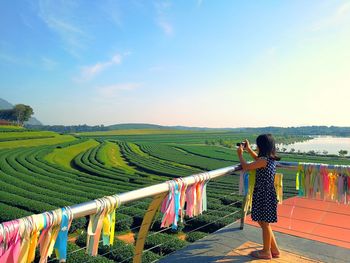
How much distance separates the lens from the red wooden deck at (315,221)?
4157 mm

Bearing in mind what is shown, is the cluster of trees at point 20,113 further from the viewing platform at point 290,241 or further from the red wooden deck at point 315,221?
the viewing platform at point 290,241

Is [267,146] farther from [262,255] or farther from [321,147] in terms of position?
[321,147]

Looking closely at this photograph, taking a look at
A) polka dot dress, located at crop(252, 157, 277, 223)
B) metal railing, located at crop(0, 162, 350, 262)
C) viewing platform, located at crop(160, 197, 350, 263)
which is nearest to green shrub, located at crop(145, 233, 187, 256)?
viewing platform, located at crop(160, 197, 350, 263)

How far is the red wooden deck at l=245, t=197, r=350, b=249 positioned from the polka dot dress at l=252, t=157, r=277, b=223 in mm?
1083

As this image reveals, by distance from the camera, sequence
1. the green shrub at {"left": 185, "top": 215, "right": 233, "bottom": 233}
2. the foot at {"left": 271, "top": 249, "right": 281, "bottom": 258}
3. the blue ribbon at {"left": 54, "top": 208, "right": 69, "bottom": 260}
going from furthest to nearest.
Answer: the green shrub at {"left": 185, "top": 215, "right": 233, "bottom": 233}
the foot at {"left": 271, "top": 249, "right": 281, "bottom": 258}
the blue ribbon at {"left": 54, "top": 208, "right": 69, "bottom": 260}

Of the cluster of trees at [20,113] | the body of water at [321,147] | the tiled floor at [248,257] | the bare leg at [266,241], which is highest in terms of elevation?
the cluster of trees at [20,113]

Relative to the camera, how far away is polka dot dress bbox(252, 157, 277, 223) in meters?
3.40

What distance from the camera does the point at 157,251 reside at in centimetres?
966

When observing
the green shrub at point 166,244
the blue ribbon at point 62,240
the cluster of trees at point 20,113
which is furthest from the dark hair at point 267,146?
the cluster of trees at point 20,113

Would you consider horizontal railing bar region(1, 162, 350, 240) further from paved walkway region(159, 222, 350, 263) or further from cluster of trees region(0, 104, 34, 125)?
cluster of trees region(0, 104, 34, 125)

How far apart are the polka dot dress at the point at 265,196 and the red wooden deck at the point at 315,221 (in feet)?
3.55

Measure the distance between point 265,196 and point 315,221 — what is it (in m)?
1.89

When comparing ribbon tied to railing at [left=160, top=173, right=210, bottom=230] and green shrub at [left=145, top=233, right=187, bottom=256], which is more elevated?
ribbon tied to railing at [left=160, top=173, right=210, bottom=230]

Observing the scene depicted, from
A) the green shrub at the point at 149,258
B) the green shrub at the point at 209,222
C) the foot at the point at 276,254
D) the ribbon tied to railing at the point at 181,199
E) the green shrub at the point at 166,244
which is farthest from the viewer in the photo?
the green shrub at the point at 209,222
